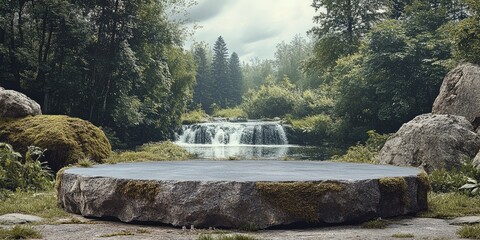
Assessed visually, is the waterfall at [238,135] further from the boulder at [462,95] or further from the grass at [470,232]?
the grass at [470,232]

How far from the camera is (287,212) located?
5711 mm

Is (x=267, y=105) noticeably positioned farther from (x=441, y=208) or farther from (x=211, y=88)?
(x=441, y=208)

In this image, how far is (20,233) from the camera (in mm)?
4992

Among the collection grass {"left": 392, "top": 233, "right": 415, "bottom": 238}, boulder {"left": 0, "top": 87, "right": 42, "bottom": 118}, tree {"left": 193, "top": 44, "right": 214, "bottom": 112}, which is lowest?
grass {"left": 392, "top": 233, "right": 415, "bottom": 238}

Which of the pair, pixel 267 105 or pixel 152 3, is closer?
pixel 152 3

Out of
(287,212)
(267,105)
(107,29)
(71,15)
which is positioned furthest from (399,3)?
(287,212)

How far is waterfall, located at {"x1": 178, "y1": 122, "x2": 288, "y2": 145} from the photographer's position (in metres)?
36.2

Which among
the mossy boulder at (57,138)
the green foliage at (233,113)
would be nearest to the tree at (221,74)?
the green foliage at (233,113)

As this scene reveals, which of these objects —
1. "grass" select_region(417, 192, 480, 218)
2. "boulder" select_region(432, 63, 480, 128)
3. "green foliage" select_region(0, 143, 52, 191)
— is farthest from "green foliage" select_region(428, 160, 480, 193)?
"green foliage" select_region(0, 143, 52, 191)

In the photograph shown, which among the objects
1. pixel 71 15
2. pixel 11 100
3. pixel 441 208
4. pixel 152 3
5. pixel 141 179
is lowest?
pixel 441 208

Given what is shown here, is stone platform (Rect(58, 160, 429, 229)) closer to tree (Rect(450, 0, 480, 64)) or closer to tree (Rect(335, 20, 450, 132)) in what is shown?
tree (Rect(450, 0, 480, 64))

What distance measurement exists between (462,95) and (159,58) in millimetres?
Answer: 22733

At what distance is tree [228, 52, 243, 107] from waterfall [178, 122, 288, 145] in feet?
128

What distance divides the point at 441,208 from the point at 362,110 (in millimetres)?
25467
